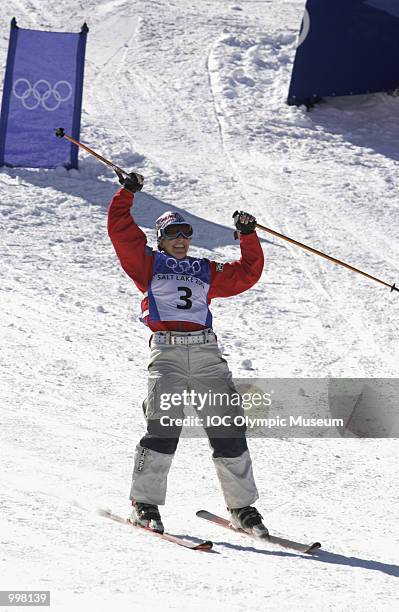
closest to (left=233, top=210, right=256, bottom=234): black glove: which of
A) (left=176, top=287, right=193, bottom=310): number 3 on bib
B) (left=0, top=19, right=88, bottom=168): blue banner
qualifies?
(left=176, top=287, right=193, bottom=310): number 3 on bib

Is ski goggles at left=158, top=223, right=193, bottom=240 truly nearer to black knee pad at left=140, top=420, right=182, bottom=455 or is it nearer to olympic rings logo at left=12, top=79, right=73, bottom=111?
black knee pad at left=140, top=420, right=182, bottom=455

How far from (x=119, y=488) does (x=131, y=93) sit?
41.6 feet

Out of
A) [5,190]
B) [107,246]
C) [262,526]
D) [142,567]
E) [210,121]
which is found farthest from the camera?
[210,121]

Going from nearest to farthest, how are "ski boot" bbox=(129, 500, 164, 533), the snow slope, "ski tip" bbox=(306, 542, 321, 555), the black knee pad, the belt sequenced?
the snow slope → "ski tip" bbox=(306, 542, 321, 555) → "ski boot" bbox=(129, 500, 164, 533) → the black knee pad → the belt

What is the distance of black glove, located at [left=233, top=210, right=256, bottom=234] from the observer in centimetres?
628

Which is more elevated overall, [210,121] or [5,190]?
[210,121]

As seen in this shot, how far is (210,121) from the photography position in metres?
17.2

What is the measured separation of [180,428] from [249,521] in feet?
2.05

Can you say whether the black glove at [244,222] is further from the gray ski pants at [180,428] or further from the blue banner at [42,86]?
the blue banner at [42,86]

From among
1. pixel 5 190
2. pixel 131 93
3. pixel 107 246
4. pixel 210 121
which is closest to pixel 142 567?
pixel 107 246

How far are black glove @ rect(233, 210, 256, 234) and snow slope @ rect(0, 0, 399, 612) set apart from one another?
166 cm

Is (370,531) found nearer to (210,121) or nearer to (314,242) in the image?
(314,242)

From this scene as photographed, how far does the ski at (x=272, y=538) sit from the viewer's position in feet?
18.3

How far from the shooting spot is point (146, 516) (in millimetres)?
5785
